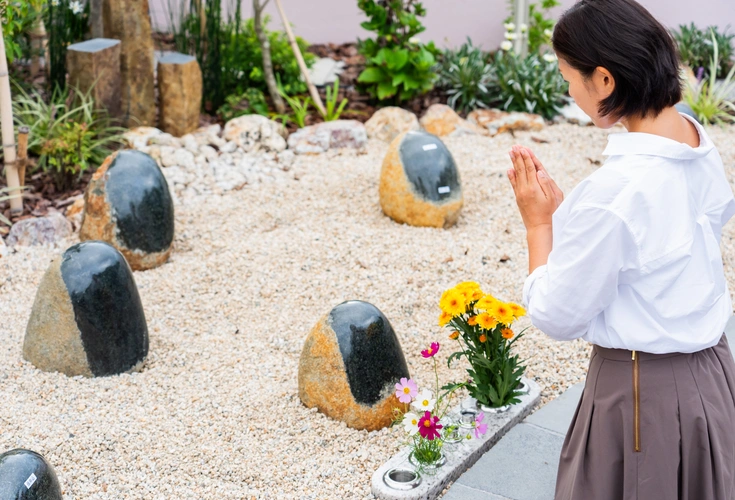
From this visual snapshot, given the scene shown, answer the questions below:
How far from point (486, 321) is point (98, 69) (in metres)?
4.14

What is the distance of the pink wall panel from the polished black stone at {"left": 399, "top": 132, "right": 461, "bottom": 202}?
3.99m

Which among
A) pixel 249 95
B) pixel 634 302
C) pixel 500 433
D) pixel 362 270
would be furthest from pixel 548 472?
pixel 249 95

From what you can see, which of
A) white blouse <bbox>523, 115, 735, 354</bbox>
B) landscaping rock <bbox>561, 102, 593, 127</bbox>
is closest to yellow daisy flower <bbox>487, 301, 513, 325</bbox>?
white blouse <bbox>523, 115, 735, 354</bbox>

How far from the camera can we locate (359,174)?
18.2 feet

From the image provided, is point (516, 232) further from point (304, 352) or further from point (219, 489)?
point (219, 489)

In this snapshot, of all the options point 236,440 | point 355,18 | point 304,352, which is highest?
point 355,18

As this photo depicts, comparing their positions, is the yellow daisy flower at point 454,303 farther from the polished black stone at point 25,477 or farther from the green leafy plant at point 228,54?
the green leafy plant at point 228,54

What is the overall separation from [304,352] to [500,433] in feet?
A: 2.53

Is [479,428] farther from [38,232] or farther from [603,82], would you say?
[38,232]

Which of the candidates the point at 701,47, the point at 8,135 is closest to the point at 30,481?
the point at 8,135

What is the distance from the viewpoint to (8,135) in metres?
4.69

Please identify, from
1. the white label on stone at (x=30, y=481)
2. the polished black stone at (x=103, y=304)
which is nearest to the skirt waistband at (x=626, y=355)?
the white label on stone at (x=30, y=481)

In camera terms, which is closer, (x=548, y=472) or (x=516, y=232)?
(x=548, y=472)

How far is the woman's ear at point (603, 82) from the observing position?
151 cm
